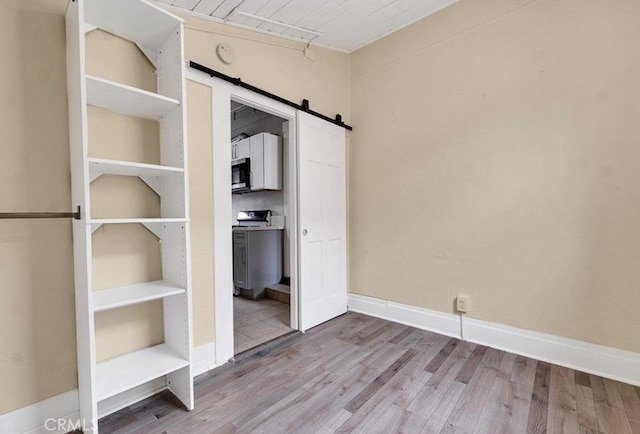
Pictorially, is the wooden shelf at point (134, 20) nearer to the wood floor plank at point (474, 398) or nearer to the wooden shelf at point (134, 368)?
the wooden shelf at point (134, 368)

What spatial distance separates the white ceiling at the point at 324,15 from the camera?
6.57ft

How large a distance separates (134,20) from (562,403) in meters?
3.31

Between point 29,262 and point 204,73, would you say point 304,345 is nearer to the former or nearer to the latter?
point 29,262

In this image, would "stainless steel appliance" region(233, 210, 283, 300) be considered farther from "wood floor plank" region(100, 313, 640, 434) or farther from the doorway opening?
"wood floor plank" region(100, 313, 640, 434)

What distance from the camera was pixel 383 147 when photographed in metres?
2.99

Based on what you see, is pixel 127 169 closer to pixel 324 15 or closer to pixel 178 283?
pixel 178 283

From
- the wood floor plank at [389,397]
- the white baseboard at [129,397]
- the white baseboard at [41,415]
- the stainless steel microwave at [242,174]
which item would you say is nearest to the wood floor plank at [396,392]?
the wood floor plank at [389,397]

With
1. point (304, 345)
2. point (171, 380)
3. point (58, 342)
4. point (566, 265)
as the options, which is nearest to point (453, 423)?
point (304, 345)

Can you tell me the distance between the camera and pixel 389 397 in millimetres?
1720

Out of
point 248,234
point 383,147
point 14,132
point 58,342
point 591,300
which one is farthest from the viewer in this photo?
point 248,234

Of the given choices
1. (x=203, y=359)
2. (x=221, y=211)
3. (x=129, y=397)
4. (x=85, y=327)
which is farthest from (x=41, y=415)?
(x=221, y=211)

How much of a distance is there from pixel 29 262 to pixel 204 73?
60.4 inches

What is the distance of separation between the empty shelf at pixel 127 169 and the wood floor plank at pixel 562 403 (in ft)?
8.16

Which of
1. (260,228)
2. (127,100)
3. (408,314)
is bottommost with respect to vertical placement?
(408,314)
